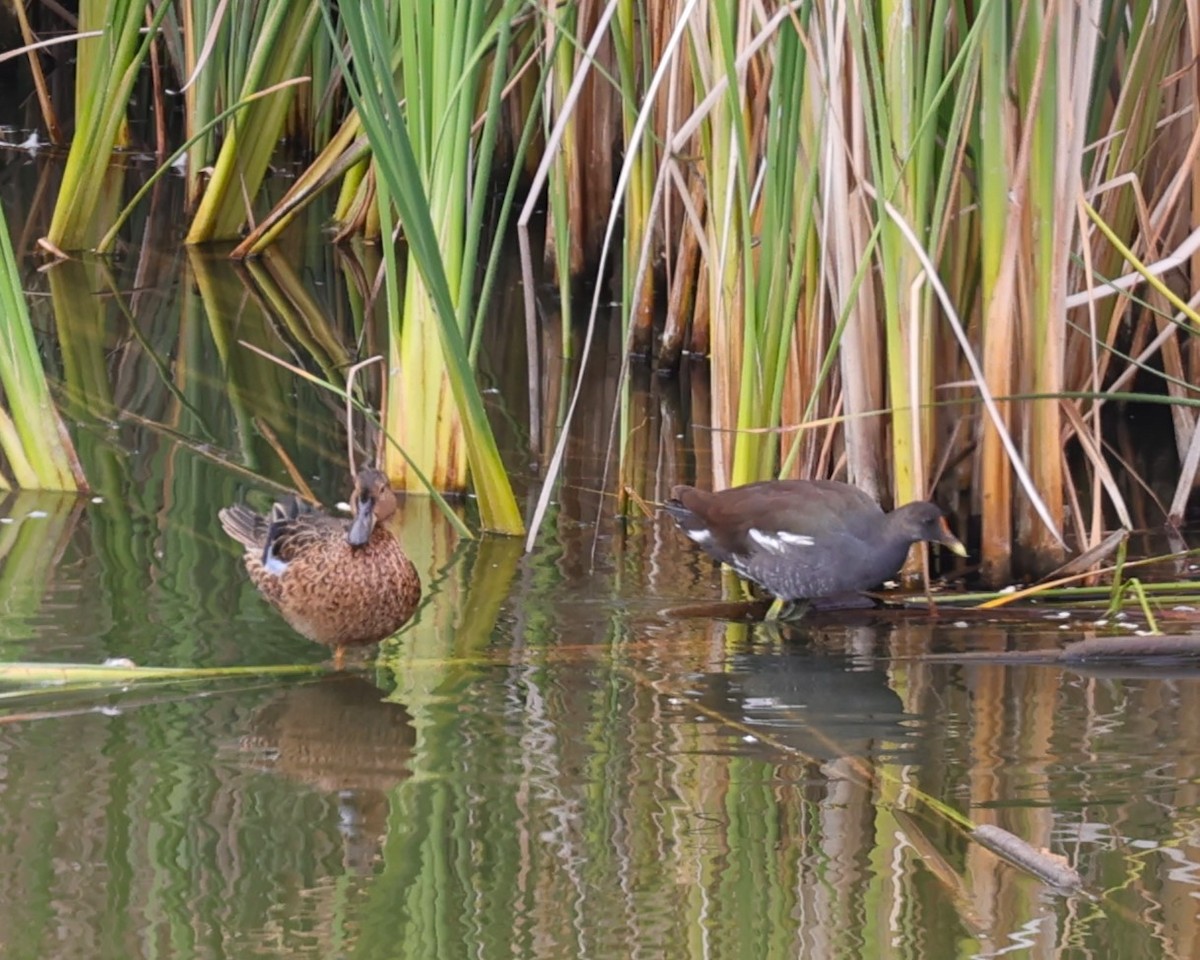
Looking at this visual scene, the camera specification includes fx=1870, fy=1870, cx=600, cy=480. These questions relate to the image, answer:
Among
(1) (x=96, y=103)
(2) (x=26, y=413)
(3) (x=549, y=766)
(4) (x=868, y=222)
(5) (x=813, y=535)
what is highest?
(1) (x=96, y=103)

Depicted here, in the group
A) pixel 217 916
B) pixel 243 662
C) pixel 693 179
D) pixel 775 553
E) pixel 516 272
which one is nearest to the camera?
pixel 217 916

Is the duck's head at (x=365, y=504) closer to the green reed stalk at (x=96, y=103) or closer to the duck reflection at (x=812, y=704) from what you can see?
the duck reflection at (x=812, y=704)

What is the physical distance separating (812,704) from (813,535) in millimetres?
589

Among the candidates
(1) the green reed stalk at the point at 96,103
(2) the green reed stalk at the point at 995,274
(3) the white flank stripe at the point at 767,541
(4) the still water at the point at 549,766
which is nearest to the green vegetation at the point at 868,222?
(2) the green reed stalk at the point at 995,274

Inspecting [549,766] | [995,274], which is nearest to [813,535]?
[995,274]

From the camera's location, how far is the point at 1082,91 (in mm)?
4000

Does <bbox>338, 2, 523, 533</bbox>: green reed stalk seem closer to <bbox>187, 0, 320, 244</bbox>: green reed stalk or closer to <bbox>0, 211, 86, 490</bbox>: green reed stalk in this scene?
<bbox>0, 211, 86, 490</bbox>: green reed stalk

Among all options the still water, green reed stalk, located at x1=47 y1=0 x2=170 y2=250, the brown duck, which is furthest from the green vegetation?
green reed stalk, located at x1=47 y1=0 x2=170 y2=250

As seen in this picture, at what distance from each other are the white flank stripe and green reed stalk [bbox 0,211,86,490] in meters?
1.78

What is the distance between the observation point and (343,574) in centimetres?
378

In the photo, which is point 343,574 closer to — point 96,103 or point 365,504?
point 365,504

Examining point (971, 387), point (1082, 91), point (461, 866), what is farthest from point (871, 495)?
point (461, 866)

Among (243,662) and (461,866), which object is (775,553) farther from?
(461,866)

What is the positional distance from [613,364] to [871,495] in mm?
2110
